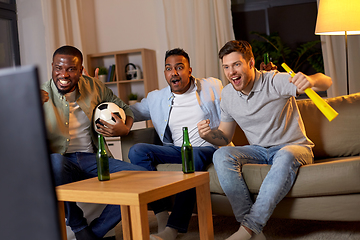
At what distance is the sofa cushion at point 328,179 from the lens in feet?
5.73

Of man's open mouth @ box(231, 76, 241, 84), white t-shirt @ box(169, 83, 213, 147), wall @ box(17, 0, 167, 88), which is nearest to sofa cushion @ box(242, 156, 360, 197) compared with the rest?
man's open mouth @ box(231, 76, 241, 84)

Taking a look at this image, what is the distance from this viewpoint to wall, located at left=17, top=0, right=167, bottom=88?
15.2ft

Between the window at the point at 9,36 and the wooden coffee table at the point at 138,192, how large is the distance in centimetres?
339

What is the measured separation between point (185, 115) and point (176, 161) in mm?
346

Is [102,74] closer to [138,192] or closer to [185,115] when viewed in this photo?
[185,115]

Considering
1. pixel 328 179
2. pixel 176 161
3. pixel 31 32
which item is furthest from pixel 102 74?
pixel 328 179

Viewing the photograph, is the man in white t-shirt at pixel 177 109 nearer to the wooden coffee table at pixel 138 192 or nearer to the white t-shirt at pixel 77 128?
the white t-shirt at pixel 77 128

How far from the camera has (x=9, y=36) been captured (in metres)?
4.59

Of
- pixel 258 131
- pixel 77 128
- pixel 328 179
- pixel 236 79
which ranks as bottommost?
pixel 328 179

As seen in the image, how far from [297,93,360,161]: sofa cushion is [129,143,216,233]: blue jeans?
2.20 feet

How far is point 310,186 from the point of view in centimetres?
181

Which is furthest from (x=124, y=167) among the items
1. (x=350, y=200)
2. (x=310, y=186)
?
(x=350, y=200)

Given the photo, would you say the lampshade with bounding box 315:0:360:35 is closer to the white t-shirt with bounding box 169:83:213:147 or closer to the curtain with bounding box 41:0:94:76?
the white t-shirt with bounding box 169:83:213:147

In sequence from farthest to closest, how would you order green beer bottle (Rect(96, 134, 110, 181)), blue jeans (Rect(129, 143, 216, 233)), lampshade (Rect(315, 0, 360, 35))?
lampshade (Rect(315, 0, 360, 35)), blue jeans (Rect(129, 143, 216, 233)), green beer bottle (Rect(96, 134, 110, 181))
